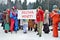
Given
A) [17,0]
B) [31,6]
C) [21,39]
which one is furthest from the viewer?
[17,0]

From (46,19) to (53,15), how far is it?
107 inches

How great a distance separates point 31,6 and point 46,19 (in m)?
6.74

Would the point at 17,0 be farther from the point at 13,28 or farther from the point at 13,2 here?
the point at 13,28

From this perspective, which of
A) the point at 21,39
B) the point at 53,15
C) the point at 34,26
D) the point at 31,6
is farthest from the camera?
the point at 31,6

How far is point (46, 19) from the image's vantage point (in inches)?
608

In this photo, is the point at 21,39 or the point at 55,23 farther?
the point at 55,23

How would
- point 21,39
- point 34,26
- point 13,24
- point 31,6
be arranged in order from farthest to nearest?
point 31,6 → point 34,26 → point 13,24 → point 21,39

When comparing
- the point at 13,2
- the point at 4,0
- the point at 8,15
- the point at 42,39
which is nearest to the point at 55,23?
the point at 42,39

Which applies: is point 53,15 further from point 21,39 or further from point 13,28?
point 13,28

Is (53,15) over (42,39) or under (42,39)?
over

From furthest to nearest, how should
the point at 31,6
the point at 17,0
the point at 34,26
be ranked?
the point at 17,0 < the point at 31,6 < the point at 34,26

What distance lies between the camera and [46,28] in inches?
616

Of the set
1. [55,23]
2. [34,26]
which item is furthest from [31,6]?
[55,23]

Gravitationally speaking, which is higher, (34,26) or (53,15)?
(53,15)
